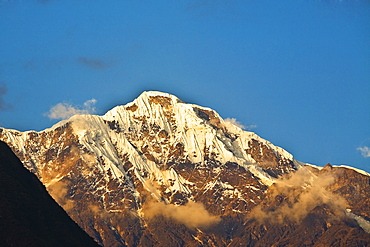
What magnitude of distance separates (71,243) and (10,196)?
13.2 meters

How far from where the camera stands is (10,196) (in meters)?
197

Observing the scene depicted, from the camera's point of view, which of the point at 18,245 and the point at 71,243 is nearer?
the point at 18,245

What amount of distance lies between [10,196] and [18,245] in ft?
50.0

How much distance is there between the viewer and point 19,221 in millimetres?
191875

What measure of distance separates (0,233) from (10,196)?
13194 mm

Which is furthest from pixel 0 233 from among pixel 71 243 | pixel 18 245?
pixel 71 243

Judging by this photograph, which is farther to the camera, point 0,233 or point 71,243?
point 71,243

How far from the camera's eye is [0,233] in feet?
607

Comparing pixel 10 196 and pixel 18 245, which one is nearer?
pixel 18 245

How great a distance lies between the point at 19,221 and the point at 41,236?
4.57 m

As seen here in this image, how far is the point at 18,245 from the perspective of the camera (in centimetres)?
18400

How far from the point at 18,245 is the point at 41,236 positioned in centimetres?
949

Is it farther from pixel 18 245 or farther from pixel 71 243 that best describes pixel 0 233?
pixel 71 243

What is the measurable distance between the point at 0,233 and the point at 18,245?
369cm
